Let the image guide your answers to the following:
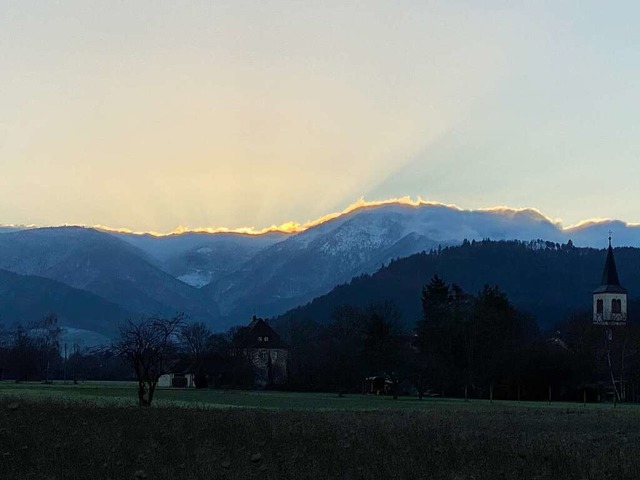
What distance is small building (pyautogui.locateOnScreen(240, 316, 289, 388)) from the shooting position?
129 metres

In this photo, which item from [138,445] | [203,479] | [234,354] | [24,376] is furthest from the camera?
[24,376]

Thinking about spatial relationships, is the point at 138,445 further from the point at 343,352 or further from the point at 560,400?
the point at 343,352

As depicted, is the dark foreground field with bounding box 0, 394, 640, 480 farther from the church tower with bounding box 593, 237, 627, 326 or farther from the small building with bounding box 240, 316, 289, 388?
the church tower with bounding box 593, 237, 627, 326

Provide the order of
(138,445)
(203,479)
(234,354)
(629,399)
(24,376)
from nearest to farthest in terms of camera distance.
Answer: (203,479), (138,445), (629,399), (234,354), (24,376)

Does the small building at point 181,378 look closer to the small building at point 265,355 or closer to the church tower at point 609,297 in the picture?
the small building at point 265,355

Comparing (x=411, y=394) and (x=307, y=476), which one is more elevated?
(x=307, y=476)

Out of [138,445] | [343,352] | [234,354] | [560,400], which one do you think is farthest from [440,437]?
[234,354]

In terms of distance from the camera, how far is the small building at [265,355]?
12862cm

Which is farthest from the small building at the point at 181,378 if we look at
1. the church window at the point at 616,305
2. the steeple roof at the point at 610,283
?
the steeple roof at the point at 610,283

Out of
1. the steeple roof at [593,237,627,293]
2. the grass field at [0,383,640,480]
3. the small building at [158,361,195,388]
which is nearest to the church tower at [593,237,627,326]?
the steeple roof at [593,237,627,293]

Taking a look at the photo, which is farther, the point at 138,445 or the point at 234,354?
the point at 234,354

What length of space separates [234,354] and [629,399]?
4859 centimetres

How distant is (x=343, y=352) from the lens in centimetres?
11444

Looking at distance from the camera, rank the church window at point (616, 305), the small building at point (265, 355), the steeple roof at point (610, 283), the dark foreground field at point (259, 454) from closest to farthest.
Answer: the dark foreground field at point (259, 454), the small building at point (265, 355), the church window at point (616, 305), the steeple roof at point (610, 283)
